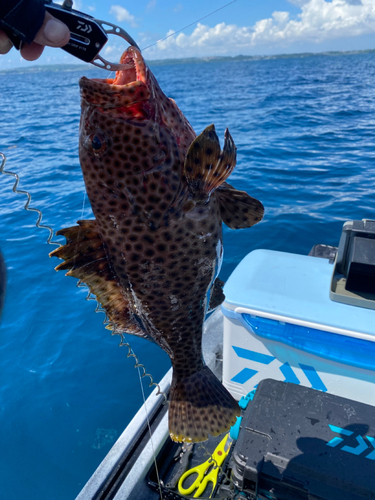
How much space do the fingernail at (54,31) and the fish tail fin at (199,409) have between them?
7.55 feet

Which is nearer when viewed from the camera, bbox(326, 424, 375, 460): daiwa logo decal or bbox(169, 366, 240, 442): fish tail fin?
bbox(169, 366, 240, 442): fish tail fin

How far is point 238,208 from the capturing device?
2.29 meters

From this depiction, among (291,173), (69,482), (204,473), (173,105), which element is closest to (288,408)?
Result: (204,473)

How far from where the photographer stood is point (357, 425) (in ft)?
8.89

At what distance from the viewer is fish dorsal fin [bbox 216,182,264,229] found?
2.24 meters

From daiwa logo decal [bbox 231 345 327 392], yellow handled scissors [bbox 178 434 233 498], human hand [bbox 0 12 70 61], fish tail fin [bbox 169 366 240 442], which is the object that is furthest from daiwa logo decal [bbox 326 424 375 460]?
human hand [bbox 0 12 70 61]

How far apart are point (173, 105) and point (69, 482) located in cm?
524

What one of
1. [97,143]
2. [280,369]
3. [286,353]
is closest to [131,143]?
[97,143]

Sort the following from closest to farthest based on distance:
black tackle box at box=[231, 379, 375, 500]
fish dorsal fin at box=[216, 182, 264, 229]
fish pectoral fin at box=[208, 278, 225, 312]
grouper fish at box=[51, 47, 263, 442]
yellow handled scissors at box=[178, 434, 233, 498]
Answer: grouper fish at box=[51, 47, 263, 442]
fish dorsal fin at box=[216, 182, 264, 229]
black tackle box at box=[231, 379, 375, 500]
fish pectoral fin at box=[208, 278, 225, 312]
yellow handled scissors at box=[178, 434, 233, 498]

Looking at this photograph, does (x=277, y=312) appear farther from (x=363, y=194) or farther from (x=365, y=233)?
(x=363, y=194)

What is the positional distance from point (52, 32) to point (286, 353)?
3392mm

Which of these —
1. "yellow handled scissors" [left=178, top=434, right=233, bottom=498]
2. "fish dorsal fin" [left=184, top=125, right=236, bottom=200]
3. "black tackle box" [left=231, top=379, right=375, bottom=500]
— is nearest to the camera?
"fish dorsal fin" [left=184, top=125, right=236, bottom=200]

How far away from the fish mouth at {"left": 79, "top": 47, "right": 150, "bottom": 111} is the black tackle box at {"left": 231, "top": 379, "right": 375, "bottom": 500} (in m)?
2.52

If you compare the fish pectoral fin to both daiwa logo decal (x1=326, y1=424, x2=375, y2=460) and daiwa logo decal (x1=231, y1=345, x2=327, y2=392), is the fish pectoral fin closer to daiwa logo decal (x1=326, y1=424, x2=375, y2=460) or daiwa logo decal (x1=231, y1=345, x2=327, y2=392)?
daiwa logo decal (x1=326, y1=424, x2=375, y2=460)
